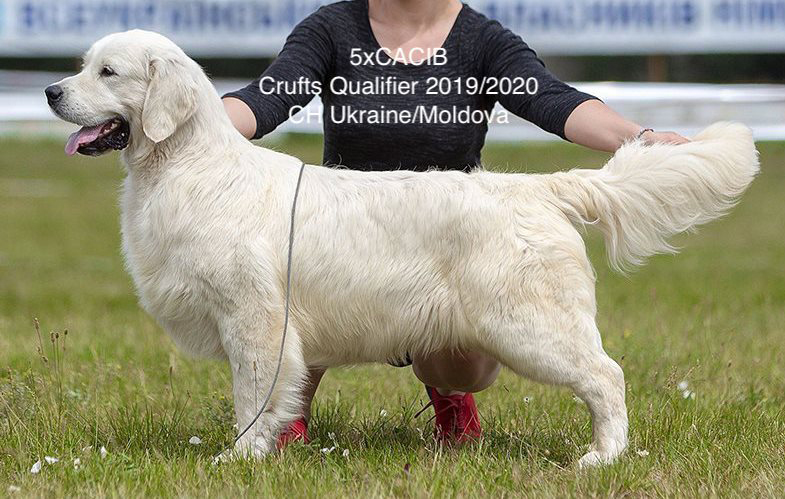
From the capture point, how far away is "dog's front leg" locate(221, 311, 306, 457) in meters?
3.70

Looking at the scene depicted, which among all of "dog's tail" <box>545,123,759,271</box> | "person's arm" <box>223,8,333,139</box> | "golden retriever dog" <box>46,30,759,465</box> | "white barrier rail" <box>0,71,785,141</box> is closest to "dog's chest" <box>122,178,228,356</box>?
"golden retriever dog" <box>46,30,759,465</box>

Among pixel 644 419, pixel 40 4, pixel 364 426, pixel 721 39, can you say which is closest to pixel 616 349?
pixel 644 419

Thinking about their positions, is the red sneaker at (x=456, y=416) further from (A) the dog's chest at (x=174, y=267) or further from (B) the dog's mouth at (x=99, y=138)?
(B) the dog's mouth at (x=99, y=138)

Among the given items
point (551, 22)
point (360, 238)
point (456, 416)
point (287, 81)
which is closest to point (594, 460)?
point (456, 416)

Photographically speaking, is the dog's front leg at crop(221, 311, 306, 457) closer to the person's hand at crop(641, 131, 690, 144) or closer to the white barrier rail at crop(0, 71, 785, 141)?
the person's hand at crop(641, 131, 690, 144)

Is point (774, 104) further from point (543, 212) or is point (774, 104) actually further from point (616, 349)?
point (543, 212)

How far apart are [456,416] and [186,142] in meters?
1.51

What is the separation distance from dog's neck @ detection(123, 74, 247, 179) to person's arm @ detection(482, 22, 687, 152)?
1.13 metres

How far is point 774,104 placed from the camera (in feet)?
39.4

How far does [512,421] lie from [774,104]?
8.66m

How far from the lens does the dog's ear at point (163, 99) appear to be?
12.1ft

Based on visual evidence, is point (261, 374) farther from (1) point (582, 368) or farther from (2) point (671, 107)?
(2) point (671, 107)

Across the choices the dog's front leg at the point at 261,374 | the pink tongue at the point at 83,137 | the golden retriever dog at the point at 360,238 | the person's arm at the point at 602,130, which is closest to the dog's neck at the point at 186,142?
the golden retriever dog at the point at 360,238

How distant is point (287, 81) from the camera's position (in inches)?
169
